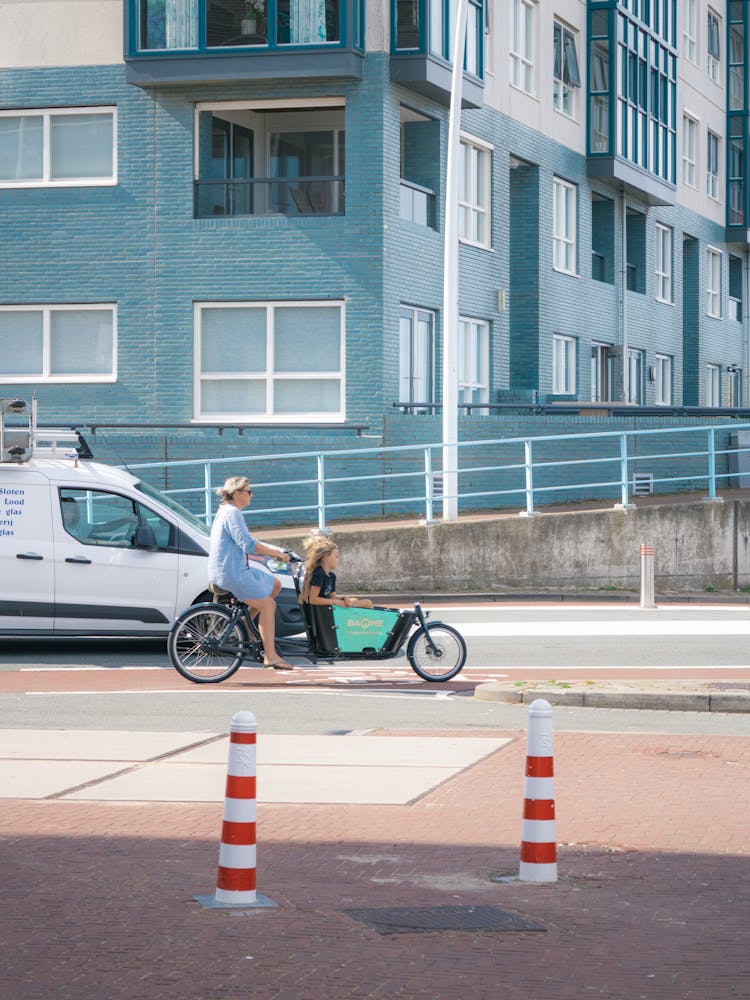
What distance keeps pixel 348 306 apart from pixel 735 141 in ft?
76.0

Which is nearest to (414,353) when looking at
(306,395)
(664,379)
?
(306,395)

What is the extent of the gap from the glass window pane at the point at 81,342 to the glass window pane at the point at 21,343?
10.5 inches

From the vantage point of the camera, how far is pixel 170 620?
50.6 feet

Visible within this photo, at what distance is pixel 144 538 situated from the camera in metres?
15.3

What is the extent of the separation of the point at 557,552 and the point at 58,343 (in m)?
10.3

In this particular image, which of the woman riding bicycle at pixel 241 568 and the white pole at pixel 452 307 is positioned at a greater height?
the white pole at pixel 452 307

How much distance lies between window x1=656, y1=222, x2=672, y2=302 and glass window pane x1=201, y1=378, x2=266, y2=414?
16175 mm

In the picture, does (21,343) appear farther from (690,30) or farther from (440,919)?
(440,919)

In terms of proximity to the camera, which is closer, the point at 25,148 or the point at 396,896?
the point at 396,896

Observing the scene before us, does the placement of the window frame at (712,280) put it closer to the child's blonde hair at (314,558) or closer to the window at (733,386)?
the window at (733,386)

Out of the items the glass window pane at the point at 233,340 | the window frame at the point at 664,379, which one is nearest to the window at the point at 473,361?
the glass window pane at the point at 233,340

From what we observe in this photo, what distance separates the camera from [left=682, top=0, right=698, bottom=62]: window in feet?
141

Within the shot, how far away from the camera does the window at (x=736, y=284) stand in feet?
157

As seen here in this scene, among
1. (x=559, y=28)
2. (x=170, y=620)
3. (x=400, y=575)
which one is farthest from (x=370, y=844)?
(x=559, y=28)
